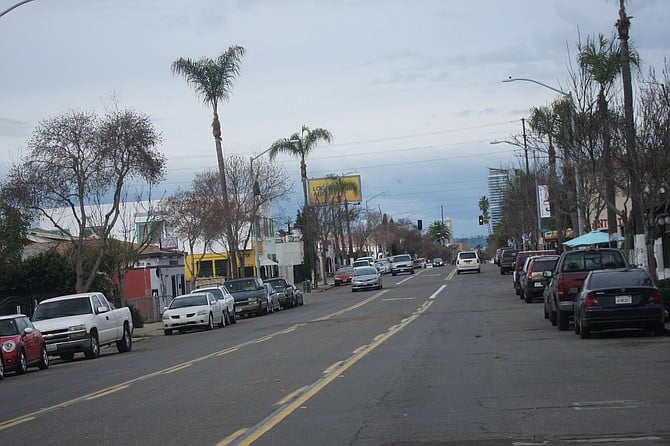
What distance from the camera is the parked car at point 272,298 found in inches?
1874

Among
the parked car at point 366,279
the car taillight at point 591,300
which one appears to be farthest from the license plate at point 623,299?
the parked car at point 366,279

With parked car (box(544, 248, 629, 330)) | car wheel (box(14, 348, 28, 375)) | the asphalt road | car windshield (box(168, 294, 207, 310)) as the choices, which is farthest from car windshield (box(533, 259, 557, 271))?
car wheel (box(14, 348, 28, 375))

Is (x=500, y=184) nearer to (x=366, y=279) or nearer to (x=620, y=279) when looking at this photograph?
(x=366, y=279)

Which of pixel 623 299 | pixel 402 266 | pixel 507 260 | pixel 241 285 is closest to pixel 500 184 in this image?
pixel 402 266

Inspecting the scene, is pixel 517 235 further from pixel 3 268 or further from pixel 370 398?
pixel 370 398

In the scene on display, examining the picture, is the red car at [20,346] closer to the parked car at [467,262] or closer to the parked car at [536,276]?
the parked car at [536,276]

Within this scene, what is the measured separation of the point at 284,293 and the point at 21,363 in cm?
2773

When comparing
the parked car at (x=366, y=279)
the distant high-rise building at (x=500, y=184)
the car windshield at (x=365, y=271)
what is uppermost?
the distant high-rise building at (x=500, y=184)

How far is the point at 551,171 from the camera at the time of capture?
49906 mm

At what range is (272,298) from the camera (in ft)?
159

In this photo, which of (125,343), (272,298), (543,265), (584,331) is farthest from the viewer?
(272,298)

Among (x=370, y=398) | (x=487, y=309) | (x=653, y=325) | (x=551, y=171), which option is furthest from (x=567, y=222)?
(x=370, y=398)

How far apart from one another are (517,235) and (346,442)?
8568 centimetres

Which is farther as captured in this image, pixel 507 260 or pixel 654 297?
pixel 507 260
